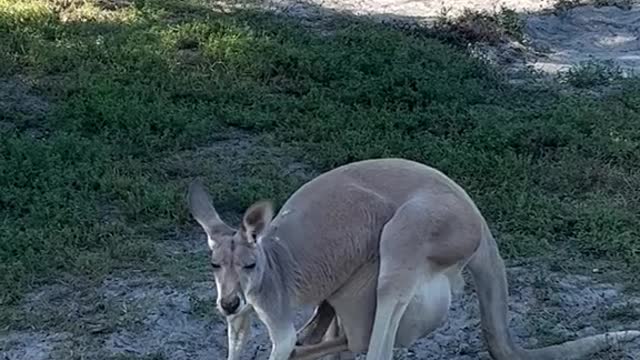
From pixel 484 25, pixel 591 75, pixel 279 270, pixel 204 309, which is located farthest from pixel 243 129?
pixel 279 270

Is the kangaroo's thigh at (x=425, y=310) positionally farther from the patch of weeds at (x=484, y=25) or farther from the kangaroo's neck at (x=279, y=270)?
the patch of weeds at (x=484, y=25)

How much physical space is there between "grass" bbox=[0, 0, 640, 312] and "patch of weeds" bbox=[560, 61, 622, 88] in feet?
0.86

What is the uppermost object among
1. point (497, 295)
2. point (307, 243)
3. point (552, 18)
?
point (307, 243)

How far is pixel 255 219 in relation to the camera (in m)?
3.89

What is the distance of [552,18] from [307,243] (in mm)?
7431

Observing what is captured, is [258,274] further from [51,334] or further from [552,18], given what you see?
[552,18]

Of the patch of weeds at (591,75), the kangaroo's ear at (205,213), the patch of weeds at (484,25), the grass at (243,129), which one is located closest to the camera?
the kangaroo's ear at (205,213)

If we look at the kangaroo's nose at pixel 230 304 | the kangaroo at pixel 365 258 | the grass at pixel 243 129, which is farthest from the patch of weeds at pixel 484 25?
the kangaroo's nose at pixel 230 304

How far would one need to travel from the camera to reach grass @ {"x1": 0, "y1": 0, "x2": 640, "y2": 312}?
625 centimetres

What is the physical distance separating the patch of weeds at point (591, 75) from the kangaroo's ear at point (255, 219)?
5.43 meters

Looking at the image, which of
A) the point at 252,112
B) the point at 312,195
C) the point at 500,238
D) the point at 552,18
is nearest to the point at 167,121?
the point at 252,112

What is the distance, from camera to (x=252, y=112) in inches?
314

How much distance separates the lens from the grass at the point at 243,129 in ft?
20.5

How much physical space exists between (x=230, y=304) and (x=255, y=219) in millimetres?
277
